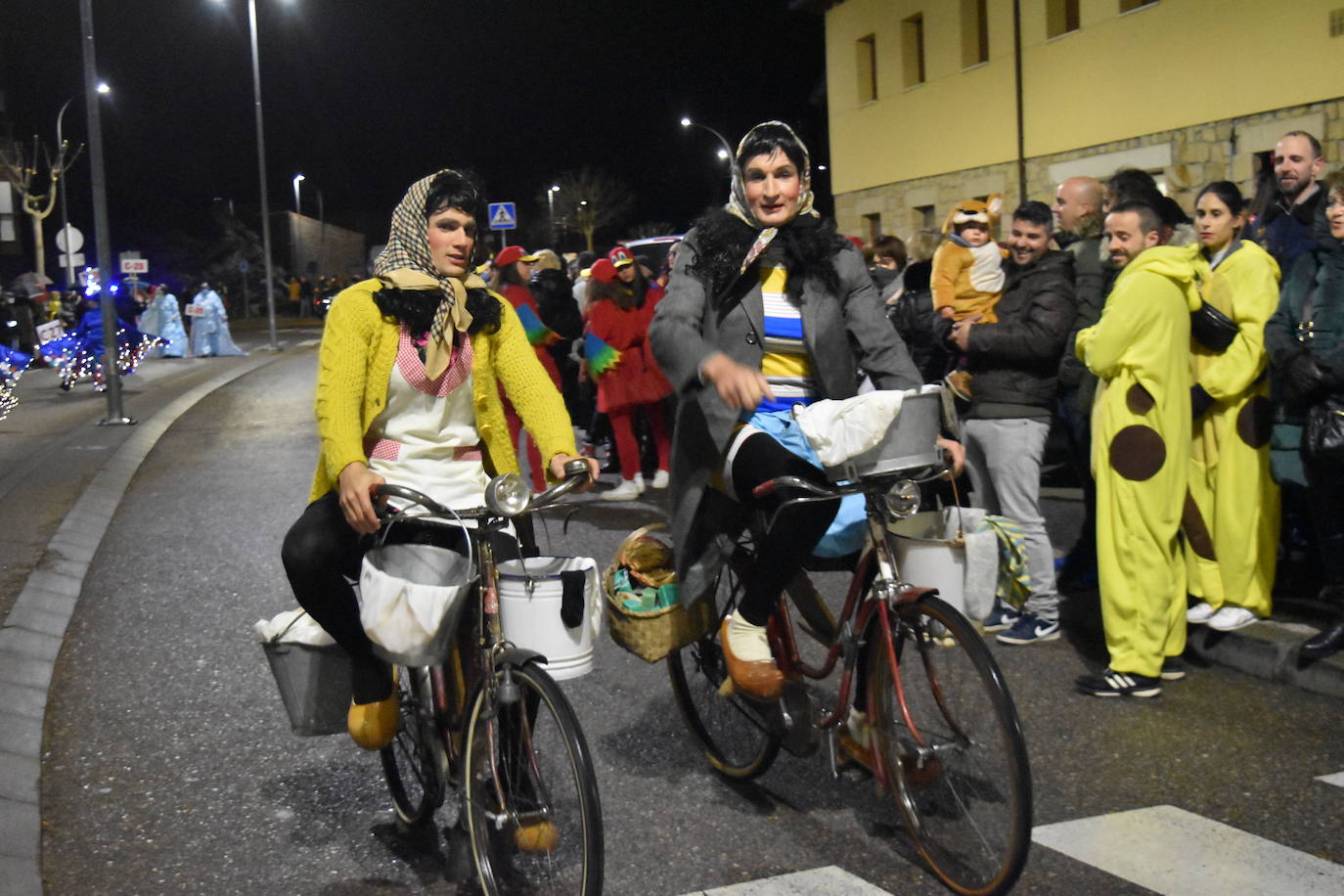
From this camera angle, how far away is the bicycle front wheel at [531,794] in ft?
10.1

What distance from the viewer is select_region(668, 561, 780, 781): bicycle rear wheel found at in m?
4.28

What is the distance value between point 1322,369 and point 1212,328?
0.53 m

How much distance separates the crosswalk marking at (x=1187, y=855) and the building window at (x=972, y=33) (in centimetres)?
2325

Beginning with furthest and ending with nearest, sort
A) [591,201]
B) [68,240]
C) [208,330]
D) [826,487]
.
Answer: [591,201], [68,240], [208,330], [826,487]

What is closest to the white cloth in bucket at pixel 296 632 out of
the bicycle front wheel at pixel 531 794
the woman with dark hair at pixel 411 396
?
the woman with dark hair at pixel 411 396

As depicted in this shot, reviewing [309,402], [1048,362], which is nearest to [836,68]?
[309,402]

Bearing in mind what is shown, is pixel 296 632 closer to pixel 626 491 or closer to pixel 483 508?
pixel 483 508

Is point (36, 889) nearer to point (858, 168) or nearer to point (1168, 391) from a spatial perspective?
point (1168, 391)

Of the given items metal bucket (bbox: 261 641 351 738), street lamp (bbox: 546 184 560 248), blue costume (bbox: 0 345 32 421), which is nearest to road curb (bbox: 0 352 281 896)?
metal bucket (bbox: 261 641 351 738)

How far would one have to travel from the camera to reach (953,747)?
3.60m

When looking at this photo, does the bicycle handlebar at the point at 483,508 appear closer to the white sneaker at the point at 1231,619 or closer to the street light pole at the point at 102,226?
the white sneaker at the point at 1231,619

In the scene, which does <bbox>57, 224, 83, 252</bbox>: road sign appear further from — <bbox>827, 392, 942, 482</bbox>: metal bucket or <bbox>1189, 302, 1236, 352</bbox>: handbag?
<bbox>827, 392, 942, 482</bbox>: metal bucket

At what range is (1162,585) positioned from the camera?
5.40m

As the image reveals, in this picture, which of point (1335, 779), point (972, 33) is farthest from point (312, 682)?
point (972, 33)
